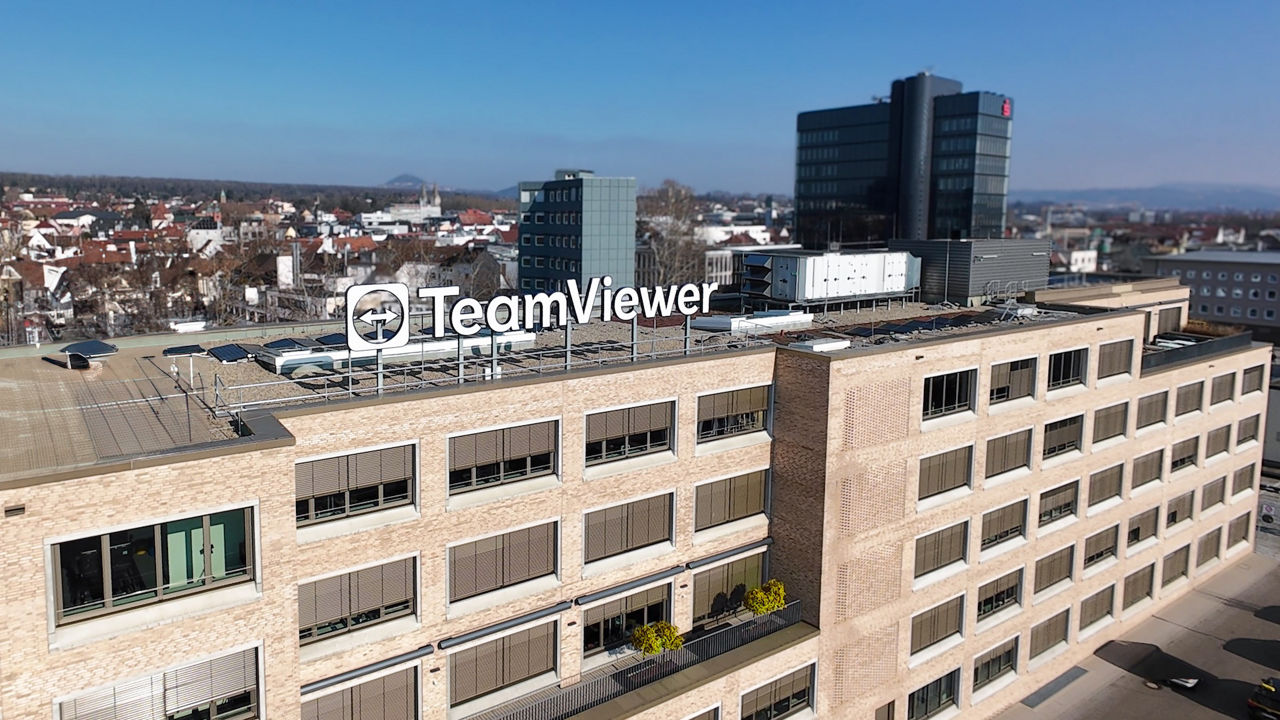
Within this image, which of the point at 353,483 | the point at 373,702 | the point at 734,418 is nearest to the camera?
the point at 353,483

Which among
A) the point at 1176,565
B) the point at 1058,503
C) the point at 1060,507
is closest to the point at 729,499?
→ the point at 1058,503

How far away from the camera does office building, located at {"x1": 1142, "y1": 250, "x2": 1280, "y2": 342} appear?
11712cm

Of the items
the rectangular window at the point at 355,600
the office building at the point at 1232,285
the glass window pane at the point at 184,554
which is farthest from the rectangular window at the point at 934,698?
the office building at the point at 1232,285

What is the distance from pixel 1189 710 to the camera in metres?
38.8

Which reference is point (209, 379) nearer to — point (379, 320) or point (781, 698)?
point (379, 320)

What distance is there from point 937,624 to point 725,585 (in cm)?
978

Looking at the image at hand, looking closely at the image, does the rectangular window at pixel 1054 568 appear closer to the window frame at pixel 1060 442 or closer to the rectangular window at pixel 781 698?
the window frame at pixel 1060 442

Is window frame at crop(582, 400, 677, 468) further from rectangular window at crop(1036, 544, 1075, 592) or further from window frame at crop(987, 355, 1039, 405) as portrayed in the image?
rectangular window at crop(1036, 544, 1075, 592)

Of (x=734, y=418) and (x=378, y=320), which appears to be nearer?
(x=378, y=320)

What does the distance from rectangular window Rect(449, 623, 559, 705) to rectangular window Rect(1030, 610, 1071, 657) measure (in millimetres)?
23931

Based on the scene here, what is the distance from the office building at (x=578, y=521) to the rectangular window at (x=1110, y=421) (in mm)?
168

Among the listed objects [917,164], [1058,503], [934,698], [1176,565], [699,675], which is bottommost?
[934,698]

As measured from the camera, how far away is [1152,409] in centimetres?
4388

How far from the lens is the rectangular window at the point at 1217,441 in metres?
48.8
